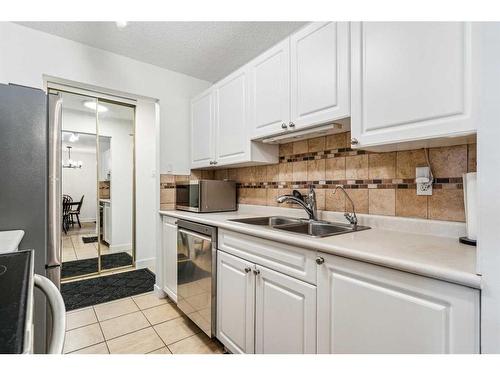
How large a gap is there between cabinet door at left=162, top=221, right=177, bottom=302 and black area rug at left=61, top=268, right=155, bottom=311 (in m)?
0.43

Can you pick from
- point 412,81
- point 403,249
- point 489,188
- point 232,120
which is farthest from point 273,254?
point 232,120

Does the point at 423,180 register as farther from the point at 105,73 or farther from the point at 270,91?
the point at 105,73

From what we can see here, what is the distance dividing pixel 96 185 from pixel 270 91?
238 cm

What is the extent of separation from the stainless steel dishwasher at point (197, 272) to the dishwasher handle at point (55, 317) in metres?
1.17

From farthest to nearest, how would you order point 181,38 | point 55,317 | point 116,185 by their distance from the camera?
1. point 116,185
2. point 181,38
3. point 55,317

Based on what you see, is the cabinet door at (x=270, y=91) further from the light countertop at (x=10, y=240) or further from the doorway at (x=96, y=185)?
the doorway at (x=96, y=185)

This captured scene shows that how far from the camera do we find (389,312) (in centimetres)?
88

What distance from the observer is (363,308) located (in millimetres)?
948

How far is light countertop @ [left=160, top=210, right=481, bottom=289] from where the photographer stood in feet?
2.48

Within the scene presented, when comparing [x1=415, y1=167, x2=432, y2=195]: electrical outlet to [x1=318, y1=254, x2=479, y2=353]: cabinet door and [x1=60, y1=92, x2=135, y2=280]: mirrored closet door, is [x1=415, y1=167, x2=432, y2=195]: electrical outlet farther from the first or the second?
[x1=60, y1=92, x2=135, y2=280]: mirrored closet door

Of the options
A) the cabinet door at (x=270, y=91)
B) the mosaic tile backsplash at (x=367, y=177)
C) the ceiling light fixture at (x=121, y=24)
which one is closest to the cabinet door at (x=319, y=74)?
the cabinet door at (x=270, y=91)

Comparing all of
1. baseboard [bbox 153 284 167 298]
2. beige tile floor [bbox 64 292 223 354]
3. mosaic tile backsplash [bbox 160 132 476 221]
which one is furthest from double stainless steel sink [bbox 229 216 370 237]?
baseboard [bbox 153 284 167 298]

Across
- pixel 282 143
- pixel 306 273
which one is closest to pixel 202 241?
pixel 306 273
